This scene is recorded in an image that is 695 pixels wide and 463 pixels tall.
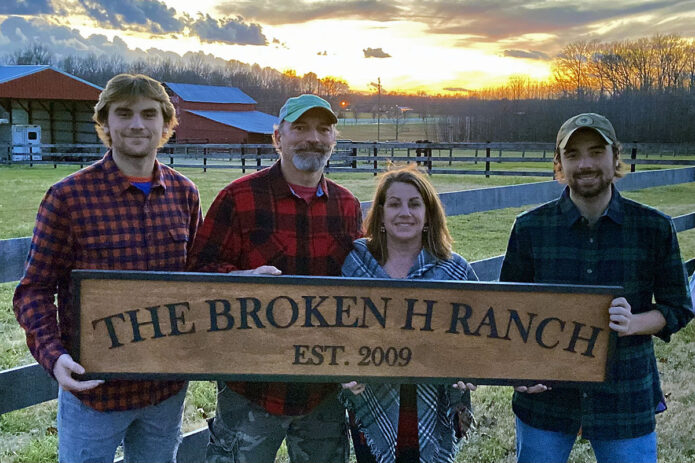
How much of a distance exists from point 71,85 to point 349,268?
34.7 meters

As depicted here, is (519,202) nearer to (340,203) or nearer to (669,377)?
(669,377)

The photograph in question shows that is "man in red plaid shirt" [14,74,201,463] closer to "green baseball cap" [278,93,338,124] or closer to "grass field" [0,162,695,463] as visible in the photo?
"green baseball cap" [278,93,338,124]

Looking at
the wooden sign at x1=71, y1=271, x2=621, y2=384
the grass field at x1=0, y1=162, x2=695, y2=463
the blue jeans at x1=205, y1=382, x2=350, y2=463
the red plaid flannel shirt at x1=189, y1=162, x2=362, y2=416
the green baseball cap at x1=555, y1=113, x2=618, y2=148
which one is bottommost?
the grass field at x1=0, y1=162, x2=695, y2=463

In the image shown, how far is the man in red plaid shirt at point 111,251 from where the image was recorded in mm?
2096

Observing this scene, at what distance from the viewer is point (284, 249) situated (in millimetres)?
2338

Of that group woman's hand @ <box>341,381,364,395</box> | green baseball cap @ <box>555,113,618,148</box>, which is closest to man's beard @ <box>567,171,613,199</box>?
green baseball cap @ <box>555,113,618,148</box>

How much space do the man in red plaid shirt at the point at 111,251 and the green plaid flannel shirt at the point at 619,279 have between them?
1.34 m

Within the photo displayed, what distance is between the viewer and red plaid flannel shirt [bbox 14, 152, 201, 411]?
2.09 meters

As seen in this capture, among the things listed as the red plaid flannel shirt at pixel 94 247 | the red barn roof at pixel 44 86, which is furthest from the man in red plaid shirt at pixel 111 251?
the red barn roof at pixel 44 86

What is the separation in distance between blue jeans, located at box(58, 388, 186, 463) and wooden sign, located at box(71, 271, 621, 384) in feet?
0.85

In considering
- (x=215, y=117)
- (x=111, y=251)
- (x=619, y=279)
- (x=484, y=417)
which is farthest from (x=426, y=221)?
(x=215, y=117)

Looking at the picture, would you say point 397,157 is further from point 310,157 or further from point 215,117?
point 310,157

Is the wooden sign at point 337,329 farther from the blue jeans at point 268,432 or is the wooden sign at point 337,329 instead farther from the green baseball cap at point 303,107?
the green baseball cap at point 303,107

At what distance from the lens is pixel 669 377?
4.74 meters
